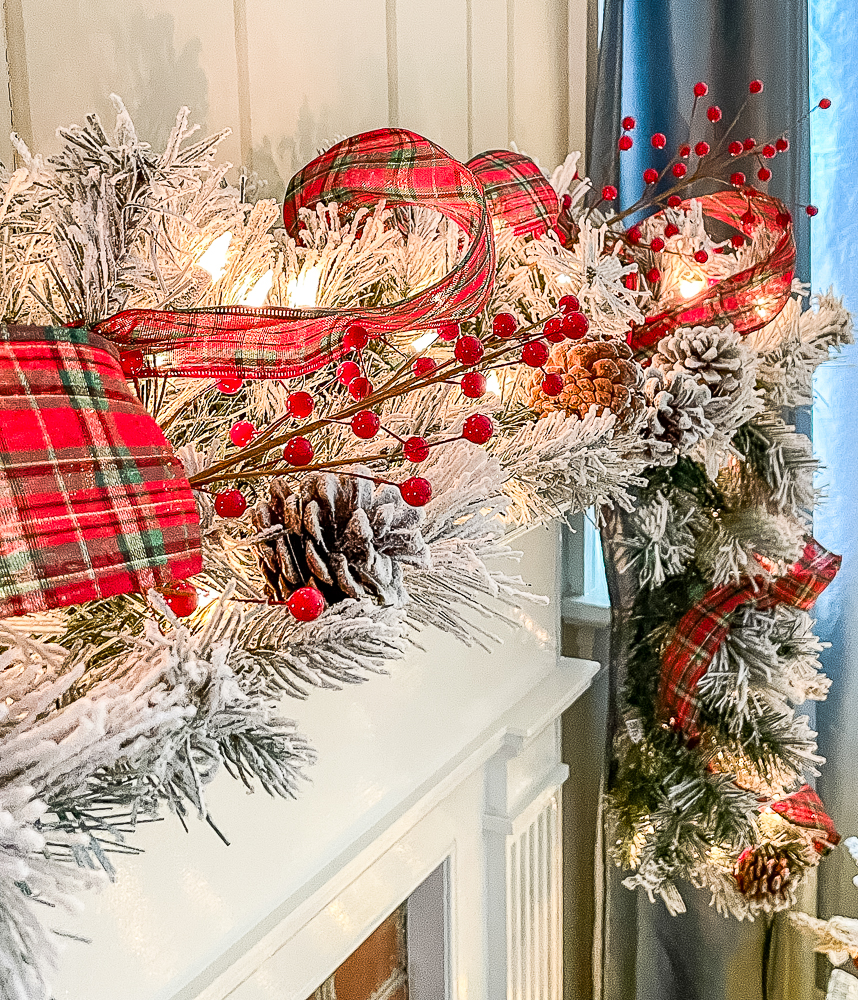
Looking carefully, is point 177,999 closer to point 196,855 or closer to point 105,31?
point 196,855

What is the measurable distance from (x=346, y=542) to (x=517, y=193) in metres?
0.38

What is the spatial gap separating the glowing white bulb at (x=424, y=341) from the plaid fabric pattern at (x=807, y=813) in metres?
0.77

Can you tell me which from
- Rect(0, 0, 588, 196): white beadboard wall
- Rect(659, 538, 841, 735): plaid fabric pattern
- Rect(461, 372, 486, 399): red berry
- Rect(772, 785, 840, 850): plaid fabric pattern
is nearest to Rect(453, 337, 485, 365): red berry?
Rect(461, 372, 486, 399): red berry

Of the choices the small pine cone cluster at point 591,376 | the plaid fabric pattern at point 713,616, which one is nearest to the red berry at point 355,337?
the small pine cone cluster at point 591,376

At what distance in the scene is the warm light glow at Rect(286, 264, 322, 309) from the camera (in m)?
0.39

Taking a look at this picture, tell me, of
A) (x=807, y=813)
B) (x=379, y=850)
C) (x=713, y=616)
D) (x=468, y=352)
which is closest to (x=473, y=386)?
(x=468, y=352)

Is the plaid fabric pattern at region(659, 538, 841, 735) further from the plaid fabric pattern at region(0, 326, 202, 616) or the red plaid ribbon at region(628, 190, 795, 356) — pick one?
the plaid fabric pattern at region(0, 326, 202, 616)

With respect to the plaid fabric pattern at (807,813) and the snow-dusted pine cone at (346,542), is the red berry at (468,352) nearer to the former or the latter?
the snow-dusted pine cone at (346,542)

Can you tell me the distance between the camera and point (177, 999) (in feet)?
1.58

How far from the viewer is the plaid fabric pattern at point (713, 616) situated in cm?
85

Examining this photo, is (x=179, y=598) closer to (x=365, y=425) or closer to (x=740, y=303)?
(x=365, y=425)

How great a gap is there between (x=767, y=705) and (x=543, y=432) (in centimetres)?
55

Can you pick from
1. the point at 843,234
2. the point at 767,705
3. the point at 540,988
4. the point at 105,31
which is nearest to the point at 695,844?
the point at 767,705

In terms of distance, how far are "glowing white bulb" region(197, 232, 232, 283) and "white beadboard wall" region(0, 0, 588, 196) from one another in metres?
0.14
